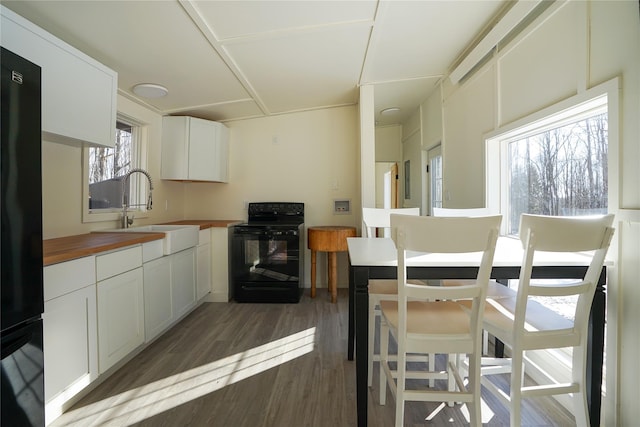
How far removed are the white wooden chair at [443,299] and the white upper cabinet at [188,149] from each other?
278 cm

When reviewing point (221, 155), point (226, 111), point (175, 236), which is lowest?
point (175, 236)

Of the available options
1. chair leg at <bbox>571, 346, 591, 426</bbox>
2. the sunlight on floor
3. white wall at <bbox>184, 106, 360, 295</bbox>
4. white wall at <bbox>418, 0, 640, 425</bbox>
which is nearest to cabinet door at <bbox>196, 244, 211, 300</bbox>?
white wall at <bbox>184, 106, 360, 295</bbox>

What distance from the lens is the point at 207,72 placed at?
7.82 feet

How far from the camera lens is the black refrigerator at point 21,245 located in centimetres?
92

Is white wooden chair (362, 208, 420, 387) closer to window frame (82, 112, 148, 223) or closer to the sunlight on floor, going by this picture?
the sunlight on floor

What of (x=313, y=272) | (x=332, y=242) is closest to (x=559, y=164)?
(x=332, y=242)

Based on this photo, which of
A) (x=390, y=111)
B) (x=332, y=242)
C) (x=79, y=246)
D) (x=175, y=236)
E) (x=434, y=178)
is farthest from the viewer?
(x=390, y=111)

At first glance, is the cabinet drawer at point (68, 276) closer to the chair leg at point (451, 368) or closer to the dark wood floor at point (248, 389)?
the dark wood floor at point (248, 389)

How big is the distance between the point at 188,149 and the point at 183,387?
7.96 feet

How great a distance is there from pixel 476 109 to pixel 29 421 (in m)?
3.24

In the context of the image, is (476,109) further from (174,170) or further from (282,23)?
(174,170)

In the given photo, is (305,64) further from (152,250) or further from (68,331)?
(68,331)

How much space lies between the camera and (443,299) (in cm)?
111

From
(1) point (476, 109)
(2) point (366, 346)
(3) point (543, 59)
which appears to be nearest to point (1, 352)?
(2) point (366, 346)
